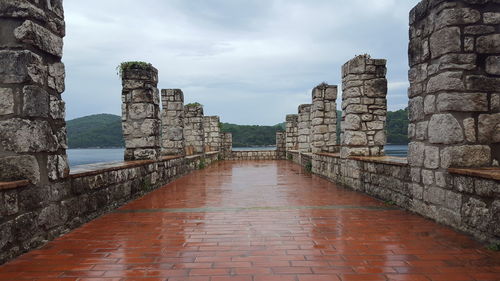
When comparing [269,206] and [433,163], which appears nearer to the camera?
[433,163]

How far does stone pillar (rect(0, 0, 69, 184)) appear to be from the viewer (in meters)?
3.85

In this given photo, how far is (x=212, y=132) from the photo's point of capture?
20.9 m

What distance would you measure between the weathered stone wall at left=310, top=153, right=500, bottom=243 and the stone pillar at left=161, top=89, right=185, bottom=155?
6.52 m

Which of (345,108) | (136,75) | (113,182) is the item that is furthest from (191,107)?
(113,182)

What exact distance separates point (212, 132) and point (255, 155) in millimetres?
3333

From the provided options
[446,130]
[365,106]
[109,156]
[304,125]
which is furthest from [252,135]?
[446,130]

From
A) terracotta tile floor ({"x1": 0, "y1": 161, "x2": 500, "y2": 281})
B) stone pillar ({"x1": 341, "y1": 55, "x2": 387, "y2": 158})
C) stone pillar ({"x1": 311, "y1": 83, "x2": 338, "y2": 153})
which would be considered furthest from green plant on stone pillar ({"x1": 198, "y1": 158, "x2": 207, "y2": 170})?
terracotta tile floor ({"x1": 0, "y1": 161, "x2": 500, "y2": 281})

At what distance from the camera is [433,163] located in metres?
4.86

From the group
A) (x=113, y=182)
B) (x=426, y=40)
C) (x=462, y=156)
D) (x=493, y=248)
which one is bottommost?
(x=493, y=248)

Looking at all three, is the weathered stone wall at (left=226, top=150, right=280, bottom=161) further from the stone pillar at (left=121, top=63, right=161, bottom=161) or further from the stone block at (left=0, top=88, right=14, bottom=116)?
the stone block at (left=0, top=88, right=14, bottom=116)

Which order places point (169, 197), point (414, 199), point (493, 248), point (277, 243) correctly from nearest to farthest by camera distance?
Answer: 1. point (493, 248)
2. point (277, 243)
3. point (414, 199)
4. point (169, 197)

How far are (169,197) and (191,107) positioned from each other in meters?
9.80

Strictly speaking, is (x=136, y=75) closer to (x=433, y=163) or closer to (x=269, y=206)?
(x=269, y=206)

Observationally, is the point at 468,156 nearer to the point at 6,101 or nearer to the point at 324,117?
the point at 6,101
